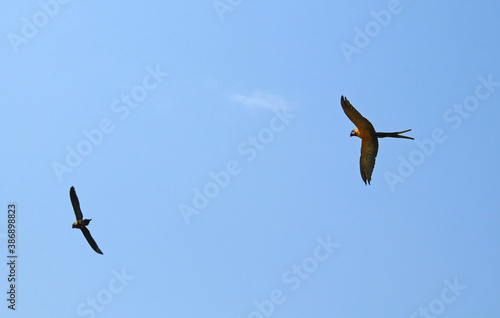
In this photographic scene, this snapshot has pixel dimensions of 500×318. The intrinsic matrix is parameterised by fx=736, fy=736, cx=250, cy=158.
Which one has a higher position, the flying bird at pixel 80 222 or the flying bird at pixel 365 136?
the flying bird at pixel 80 222

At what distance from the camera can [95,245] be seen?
34.7 meters

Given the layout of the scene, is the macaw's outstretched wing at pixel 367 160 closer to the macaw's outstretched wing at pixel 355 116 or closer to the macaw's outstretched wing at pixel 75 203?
the macaw's outstretched wing at pixel 355 116

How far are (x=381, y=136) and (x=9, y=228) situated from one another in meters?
18.5

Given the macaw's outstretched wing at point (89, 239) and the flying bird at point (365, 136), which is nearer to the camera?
the flying bird at point (365, 136)

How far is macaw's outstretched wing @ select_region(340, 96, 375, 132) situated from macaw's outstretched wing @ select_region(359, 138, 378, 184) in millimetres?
1260

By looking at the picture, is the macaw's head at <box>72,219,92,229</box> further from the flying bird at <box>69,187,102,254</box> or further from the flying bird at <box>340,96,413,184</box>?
the flying bird at <box>340,96,413,184</box>

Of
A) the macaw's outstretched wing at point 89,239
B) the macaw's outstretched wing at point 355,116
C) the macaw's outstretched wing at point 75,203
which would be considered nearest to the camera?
the macaw's outstretched wing at point 355,116

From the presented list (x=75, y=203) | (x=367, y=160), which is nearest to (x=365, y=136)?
(x=367, y=160)

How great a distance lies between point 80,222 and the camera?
1335 inches

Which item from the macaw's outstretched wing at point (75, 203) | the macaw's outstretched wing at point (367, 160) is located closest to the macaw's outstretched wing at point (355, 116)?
the macaw's outstretched wing at point (367, 160)

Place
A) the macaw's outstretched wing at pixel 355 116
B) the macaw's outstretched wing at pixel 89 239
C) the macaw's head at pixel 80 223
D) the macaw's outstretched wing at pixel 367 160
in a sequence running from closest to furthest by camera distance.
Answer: the macaw's outstretched wing at pixel 355 116 < the macaw's head at pixel 80 223 < the macaw's outstretched wing at pixel 89 239 < the macaw's outstretched wing at pixel 367 160

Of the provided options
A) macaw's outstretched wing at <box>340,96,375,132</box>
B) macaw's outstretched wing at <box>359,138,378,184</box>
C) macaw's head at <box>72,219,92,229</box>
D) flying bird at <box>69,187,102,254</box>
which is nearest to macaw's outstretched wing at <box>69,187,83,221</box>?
flying bird at <box>69,187,102,254</box>

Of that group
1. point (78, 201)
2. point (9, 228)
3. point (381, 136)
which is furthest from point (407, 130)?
point (9, 228)

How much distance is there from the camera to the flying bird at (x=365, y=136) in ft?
107
